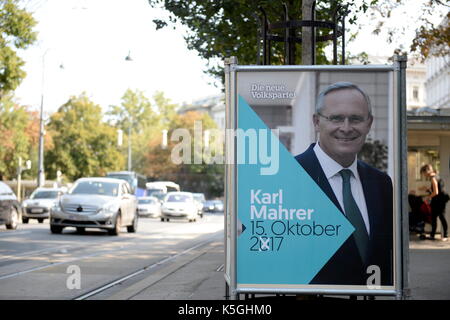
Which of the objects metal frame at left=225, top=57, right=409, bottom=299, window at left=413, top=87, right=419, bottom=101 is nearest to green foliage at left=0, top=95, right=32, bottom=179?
window at left=413, top=87, right=419, bottom=101

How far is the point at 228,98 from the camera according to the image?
20.9 feet

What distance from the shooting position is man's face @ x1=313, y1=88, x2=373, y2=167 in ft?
20.7

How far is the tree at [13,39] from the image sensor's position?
29609 mm

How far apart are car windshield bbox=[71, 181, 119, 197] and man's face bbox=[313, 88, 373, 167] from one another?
57.4ft

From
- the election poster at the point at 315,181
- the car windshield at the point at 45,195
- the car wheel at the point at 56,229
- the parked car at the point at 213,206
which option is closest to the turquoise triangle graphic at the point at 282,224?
the election poster at the point at 315,181

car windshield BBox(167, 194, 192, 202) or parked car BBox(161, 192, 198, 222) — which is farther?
car windshield BBox(167, 194, 192, 202)

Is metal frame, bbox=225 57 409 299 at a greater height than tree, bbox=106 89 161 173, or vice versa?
tree, bbox=106 89 161 173

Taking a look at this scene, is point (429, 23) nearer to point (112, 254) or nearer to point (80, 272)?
point (112, 254)

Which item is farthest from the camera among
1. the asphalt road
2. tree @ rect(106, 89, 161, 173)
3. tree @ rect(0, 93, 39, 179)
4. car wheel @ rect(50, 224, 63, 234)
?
tree @ rect(106, 89, 161, 173)

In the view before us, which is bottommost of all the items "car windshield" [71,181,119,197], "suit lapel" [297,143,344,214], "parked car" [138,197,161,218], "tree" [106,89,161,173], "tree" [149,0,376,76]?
"parked car" [138,197,161,218]

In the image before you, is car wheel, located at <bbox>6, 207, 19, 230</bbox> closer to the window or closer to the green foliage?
the green foliage

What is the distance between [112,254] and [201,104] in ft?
511

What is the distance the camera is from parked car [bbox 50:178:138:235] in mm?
22000

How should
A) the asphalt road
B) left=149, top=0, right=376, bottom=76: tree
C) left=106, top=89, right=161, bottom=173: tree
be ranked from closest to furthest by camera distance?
the asphalt road → left=149, top=0, right=376, bottom=76: tree → left=106, top=89, right=161, bottom=173: tree
